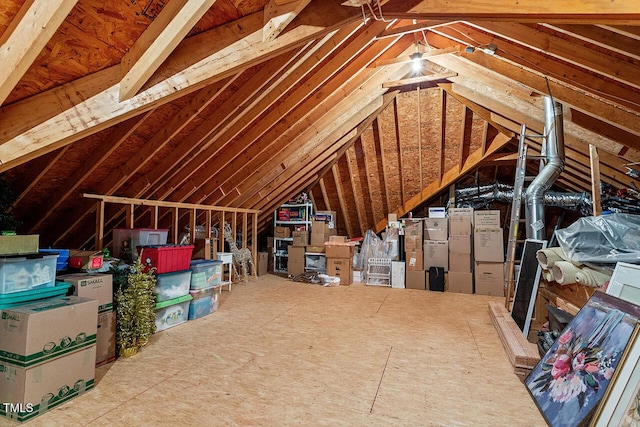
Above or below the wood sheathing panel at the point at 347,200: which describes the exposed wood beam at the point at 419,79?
above

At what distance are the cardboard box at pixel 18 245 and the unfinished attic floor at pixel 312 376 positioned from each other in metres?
1.06

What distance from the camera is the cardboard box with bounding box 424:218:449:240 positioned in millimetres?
5922

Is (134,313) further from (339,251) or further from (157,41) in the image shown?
(339,251)

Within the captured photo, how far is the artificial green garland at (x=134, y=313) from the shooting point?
2680mm

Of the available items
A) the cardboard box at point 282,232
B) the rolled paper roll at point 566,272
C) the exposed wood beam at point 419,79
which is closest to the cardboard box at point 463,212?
the exposed wood beam at point 419,79

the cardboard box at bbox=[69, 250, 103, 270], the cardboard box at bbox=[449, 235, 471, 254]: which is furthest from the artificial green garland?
the cardboard box at bbox=[449, 235, 471, 254]

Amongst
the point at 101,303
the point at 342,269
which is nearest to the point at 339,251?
the point at 342,269

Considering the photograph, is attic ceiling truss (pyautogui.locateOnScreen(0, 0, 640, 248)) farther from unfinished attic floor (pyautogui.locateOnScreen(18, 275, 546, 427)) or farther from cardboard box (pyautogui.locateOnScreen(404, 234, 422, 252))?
unfinished attic floor (pyautogui.locateOnScreen(18, 275, 546, 427))

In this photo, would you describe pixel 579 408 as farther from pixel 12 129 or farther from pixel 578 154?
pixel 578 154

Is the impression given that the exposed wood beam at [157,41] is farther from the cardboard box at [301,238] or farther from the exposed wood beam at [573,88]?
the cardboard box at [301,238]

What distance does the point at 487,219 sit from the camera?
5.64 meters

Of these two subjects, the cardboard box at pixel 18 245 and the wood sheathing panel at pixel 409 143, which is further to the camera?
the wood sheathing panel at pixel 409 143

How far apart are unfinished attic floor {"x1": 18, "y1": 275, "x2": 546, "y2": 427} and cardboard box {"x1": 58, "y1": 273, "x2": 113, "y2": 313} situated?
1.68ft

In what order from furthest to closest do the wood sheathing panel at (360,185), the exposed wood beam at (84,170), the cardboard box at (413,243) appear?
the wood sheathing panel at (360,185)
the cardboard box at (413,243)
the exposed wood beam at (84,170)
